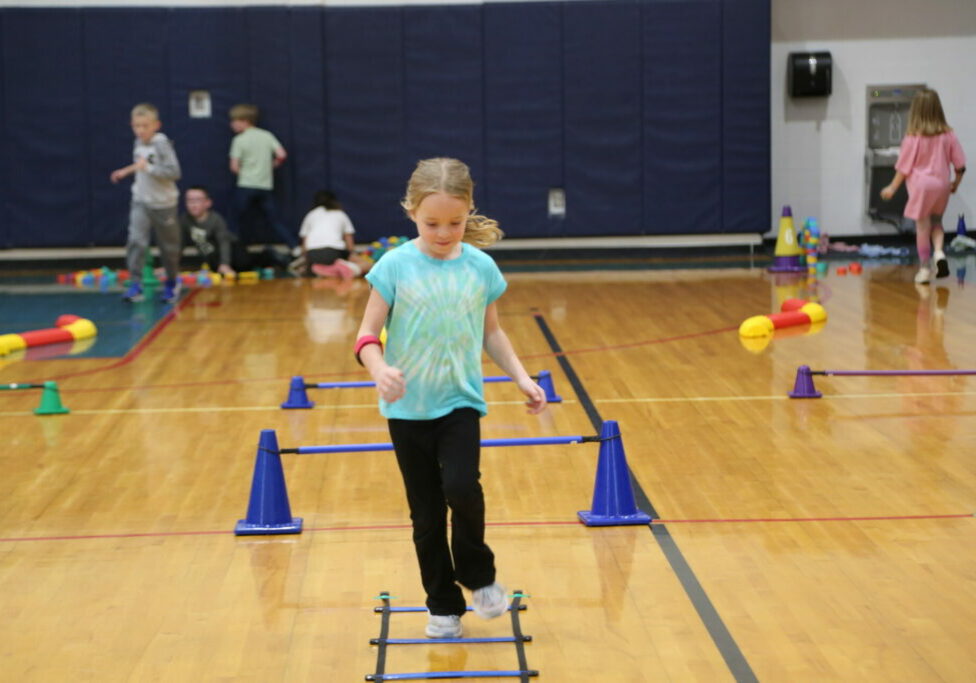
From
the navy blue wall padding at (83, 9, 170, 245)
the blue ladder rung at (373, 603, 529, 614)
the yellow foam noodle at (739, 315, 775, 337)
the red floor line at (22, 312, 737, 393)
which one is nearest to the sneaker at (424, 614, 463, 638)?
the blue ladder rung at (373, 603, 529, 614)

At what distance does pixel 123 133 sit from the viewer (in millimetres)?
14734

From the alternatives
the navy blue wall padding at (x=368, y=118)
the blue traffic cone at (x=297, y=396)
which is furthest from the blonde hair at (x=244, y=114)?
the blue traffic cone at (x=297, y=396)

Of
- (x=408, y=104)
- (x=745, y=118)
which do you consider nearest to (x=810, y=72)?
(x=745, y=118)

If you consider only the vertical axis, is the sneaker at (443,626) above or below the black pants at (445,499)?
below

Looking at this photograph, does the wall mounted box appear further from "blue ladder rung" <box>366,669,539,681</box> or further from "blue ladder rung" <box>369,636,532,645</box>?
"blue ladder rung" <box>366,669,539,681</box>

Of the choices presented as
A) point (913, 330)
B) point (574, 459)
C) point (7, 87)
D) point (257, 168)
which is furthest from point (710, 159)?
point (574, 459)

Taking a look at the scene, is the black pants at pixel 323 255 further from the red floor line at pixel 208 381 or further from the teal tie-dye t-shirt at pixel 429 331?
the teal tie-dye t-shirt at pixel 429 331

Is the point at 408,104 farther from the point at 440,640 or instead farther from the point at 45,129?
the point at 440,640

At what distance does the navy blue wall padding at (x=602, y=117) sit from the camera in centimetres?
1482

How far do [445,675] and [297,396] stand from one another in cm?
380

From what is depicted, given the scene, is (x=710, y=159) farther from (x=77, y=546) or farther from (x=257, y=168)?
(x=77, y=546)

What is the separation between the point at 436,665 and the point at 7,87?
40.9ft

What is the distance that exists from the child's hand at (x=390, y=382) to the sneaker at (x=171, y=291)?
8658 millimetres

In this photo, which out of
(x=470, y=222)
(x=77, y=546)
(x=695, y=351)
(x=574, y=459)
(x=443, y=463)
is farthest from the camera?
(x=695, y=351)
